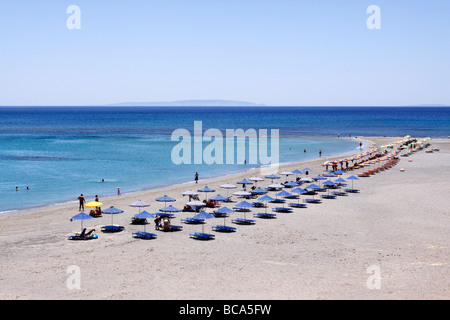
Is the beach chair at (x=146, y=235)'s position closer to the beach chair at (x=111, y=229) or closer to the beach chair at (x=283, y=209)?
the beach chair at (x=111, y=229)

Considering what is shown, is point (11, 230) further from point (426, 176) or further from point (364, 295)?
point (426, 176)

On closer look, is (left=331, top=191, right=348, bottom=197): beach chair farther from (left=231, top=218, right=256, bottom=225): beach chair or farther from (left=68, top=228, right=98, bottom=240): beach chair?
(left=68, top=228, right=98, bottom=240): beach chair

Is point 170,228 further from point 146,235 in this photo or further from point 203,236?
point 203,236

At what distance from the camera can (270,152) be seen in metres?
71.3

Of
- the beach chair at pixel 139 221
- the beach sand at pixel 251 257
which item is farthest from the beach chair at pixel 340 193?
the beach chair at pixel 139 221

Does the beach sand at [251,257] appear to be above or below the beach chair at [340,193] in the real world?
below

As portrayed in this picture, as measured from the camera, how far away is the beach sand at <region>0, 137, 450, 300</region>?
1638 cm

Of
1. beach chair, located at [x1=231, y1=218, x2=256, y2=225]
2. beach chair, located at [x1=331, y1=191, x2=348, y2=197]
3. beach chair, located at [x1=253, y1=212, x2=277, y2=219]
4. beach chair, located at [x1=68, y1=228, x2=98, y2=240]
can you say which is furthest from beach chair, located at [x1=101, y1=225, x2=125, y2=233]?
beach chair, located at [x1=331, y1=191, x2=348, y2=197]

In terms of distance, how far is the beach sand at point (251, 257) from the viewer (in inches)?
645

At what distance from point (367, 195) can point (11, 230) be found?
25.1 meters

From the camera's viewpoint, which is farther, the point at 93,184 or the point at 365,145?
the point at 365,145

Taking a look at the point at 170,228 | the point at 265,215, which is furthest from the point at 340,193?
the point at 170,228
